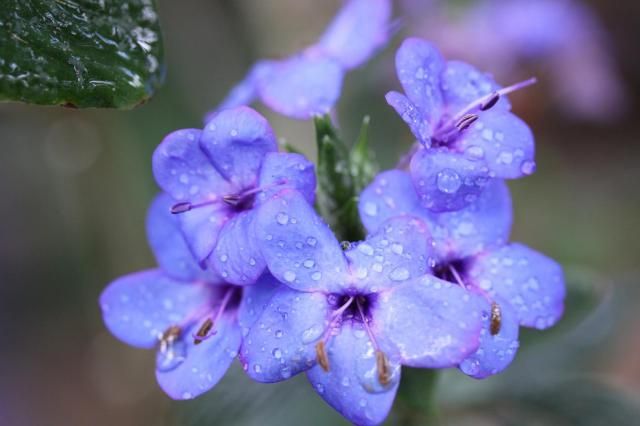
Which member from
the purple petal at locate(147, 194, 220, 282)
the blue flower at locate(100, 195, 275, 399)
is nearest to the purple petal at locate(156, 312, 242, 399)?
the blue flower at locate(100, 195, 275, 399)

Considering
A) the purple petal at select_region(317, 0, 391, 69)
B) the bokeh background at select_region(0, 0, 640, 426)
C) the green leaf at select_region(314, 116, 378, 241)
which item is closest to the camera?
the green leaf at select_region(314, 116, 378, 241)

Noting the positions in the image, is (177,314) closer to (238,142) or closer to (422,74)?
(238,142)

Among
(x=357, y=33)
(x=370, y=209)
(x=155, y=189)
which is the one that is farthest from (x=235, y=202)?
(x=155, y=189)

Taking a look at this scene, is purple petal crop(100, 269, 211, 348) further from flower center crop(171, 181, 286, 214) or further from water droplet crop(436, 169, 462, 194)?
water droplet crop(436, 169, 462, 194)

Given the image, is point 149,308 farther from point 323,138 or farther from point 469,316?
point 469,316

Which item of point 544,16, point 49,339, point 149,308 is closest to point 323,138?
point 149,308

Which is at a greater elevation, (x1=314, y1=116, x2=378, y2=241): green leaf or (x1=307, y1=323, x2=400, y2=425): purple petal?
(x1=314, y1=116, x2=378, y2=241): green leaf
